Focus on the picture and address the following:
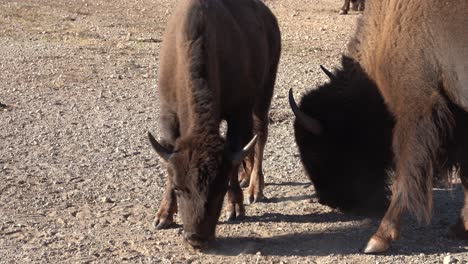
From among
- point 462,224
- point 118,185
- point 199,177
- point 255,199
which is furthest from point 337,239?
point 118,185

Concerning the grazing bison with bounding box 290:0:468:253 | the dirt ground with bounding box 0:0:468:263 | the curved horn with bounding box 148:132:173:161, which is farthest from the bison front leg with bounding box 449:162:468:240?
the curved horn with bounding box 148:132:173:161

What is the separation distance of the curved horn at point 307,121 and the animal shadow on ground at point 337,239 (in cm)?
71

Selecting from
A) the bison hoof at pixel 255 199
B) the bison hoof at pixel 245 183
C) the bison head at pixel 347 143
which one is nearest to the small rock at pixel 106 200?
the bison hoof at pixel 255 199

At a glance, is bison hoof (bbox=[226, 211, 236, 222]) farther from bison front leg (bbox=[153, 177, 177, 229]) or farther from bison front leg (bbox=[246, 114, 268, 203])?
bison front leg (bbox=[246, 114, 268, 203])

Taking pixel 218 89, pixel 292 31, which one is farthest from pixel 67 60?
pixel 218 89

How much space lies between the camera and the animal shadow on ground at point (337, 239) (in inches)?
254

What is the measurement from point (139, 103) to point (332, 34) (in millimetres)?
7625

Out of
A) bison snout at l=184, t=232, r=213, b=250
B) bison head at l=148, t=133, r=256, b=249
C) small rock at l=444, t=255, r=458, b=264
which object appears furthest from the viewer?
small rock at l=444, t=255, r=458, b=264

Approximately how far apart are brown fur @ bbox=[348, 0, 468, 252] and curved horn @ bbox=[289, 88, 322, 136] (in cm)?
75

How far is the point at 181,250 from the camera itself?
634 cm

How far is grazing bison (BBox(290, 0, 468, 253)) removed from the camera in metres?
6.41

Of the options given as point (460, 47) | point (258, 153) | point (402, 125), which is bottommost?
point (258, 153)

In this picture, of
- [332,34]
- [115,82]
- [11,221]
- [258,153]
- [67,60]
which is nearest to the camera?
[11,221]

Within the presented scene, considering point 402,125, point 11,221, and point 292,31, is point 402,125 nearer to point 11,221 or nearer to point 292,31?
point 11,221
